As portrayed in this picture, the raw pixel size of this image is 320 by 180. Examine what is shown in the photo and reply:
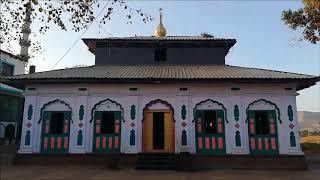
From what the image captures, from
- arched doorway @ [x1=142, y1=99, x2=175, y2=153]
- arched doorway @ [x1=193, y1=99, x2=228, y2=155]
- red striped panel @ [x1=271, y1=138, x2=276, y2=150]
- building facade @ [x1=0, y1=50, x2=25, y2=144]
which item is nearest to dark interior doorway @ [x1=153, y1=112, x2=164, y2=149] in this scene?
arched doorway @ [x1=142, y1=99, x2=175, y2=153]

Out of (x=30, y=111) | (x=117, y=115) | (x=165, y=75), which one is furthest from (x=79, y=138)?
(x=165, y=75)

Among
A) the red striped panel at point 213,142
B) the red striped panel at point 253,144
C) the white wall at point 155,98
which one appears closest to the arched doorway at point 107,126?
the white wall at point 155,98

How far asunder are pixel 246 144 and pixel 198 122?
2.56m

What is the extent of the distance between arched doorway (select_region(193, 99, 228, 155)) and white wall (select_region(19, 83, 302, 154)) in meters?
0.22

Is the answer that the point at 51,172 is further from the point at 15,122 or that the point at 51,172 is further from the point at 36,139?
the point at 15,122

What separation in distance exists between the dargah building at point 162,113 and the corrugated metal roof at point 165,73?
53mm

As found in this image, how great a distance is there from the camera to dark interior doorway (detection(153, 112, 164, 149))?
51.6 feet

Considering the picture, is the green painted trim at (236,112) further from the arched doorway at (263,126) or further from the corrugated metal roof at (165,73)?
the corrugated metal roof at (165,73)

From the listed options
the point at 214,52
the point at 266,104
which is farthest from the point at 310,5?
the point at 214,52

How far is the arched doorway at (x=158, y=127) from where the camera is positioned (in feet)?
51.3

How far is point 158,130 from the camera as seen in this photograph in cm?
1585

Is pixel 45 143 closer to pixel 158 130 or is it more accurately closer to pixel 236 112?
pixel 158 130

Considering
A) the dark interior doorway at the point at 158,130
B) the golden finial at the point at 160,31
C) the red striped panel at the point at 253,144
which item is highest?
the golden finial at the point at 160,31

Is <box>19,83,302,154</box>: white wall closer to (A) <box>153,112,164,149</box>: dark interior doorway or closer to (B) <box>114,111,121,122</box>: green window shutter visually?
(B) <box>114,111,121,122</box>: green window shutter
